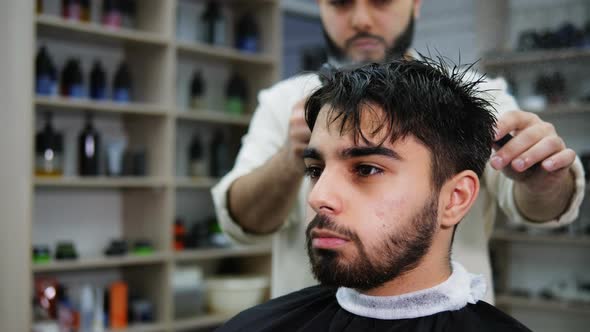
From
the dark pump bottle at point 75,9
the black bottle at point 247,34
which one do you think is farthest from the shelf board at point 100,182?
the black bottle at point 247,34

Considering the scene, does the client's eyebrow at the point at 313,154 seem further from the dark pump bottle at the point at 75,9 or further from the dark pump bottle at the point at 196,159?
the dark pump bottle at the point at 196,159

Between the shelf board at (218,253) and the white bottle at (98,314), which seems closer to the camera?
the white bottle at (98,314)

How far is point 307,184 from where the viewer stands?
169 cm

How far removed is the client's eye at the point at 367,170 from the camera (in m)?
1.07

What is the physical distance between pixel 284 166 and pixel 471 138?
1.46 ft

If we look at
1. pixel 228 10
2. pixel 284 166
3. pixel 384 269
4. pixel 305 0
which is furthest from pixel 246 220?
Result: pixel 305 0

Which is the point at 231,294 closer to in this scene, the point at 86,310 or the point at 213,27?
the point at 86,310

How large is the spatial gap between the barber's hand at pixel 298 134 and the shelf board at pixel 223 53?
2.62 metres

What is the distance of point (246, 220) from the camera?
1.60m

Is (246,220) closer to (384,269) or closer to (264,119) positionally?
(264,119)

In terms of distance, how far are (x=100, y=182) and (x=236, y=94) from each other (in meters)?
1.24

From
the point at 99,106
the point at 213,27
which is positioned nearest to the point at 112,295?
the point at 99,106

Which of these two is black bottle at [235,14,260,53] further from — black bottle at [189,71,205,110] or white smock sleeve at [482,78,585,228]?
white smock sleeve at [482,78,585,228]

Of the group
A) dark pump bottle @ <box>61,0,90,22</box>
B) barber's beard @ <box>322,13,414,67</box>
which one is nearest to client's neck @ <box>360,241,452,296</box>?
barber's beard @ <box>322,13,414,67</box>
